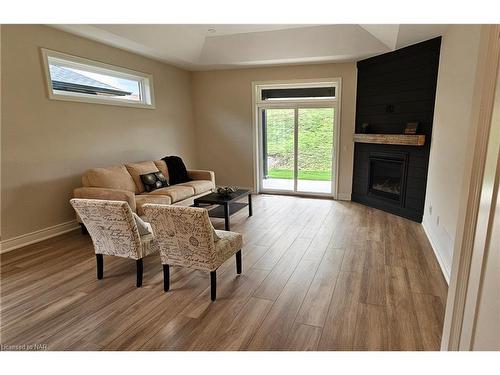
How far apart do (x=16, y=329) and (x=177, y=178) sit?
3592 mm

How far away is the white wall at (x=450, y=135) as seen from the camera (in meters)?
2.71

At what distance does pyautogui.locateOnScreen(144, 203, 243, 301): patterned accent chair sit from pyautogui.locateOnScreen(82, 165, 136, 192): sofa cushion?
82.1 inches

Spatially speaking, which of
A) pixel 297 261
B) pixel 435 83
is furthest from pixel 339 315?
pixel 435 83

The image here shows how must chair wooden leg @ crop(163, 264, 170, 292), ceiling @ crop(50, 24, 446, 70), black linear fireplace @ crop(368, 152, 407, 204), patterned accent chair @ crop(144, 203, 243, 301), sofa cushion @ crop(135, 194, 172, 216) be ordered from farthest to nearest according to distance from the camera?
black linear fireplace @ crop(368, 152, 407, 204)
ceiling @ crop(50, 24, 446, 70)
sofa cushion @ crop(135, 194, 172, 216)
chair wooden leg @ crop(163, 264, 170, 292)
patterned accent chair @ crop(144, 203, 243, 301)

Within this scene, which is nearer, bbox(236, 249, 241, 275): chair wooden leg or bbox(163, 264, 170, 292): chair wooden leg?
bbox(163, 264, 170, 292): chair wooden leg

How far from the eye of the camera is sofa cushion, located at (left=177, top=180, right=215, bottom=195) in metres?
5.10

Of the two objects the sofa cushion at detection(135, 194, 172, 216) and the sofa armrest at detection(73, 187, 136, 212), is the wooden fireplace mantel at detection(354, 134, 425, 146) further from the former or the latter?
the sofa armrest at detection(73, 187, 136, 212)

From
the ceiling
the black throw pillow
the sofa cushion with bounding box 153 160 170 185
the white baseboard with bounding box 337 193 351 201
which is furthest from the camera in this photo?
the white baseboard with bounding box 337 193 351 201

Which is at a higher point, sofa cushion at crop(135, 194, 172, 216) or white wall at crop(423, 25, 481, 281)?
white wall at crop(423, 25, 481, 281)

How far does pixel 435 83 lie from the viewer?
4129mm

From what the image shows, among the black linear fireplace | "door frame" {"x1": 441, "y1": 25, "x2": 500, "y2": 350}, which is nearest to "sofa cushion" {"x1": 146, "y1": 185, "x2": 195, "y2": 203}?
the black linear fireplace

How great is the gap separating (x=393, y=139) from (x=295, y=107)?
7.03 ft

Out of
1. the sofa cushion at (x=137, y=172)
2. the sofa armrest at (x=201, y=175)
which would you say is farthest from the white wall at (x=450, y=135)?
the sofa cushion at (x=137, y=172)

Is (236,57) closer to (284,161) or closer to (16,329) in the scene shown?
(284,161)
